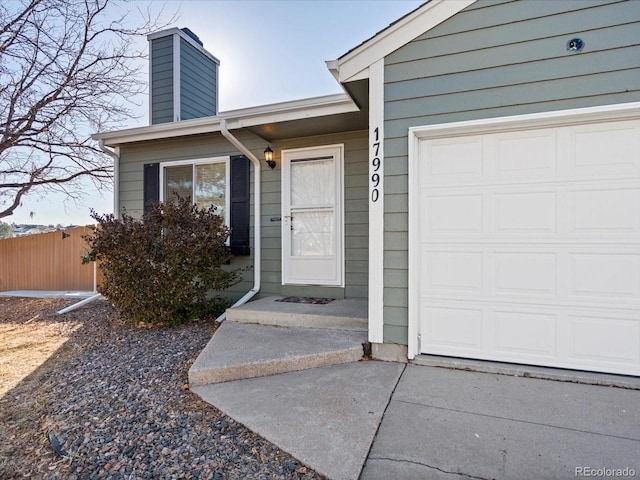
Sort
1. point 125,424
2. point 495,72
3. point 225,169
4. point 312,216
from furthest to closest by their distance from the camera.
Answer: point 225,169, point 312,216, point 495,72, point 125,424

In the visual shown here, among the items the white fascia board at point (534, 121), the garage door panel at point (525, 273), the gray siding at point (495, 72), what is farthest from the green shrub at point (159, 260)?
the garage door panel at point (525, 273)

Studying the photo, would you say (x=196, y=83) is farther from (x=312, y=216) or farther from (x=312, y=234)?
(x=312, y=234)

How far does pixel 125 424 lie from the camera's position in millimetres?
2283

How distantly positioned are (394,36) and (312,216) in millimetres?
2381

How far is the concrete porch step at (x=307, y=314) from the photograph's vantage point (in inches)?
142

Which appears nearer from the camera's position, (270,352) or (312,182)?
(270,352)

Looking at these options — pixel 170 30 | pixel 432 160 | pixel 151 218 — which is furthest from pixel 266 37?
pixel 432 160

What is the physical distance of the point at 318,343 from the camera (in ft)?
10.6

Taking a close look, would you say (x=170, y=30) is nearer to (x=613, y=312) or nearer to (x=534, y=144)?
(x=534, y=144)

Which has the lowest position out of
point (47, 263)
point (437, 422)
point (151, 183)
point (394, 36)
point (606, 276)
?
point (437, 422)

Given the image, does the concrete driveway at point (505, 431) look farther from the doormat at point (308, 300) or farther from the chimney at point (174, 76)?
the chimney at point (174, 76)

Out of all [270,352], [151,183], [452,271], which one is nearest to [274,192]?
[151,183]

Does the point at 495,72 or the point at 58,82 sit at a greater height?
the point at 58,82

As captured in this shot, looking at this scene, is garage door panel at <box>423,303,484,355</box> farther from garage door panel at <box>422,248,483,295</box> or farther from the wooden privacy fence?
the wooden privacy fence
